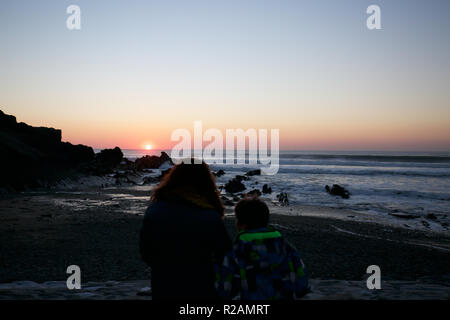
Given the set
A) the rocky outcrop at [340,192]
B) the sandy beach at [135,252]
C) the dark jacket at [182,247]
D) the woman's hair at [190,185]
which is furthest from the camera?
the rocky outcrop at [340,192]

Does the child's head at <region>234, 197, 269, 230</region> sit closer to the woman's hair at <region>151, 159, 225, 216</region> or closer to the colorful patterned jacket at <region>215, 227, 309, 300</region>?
the colorful patterned jacket at <region>215, 227, 309, 300</region>

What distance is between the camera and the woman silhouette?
8.43 feet

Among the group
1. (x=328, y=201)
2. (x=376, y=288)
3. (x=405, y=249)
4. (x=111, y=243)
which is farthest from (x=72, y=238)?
(x=328, y=201)

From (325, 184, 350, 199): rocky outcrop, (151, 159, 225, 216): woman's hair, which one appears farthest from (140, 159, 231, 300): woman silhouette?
(325, 184, 350, 199): rocky outcrop

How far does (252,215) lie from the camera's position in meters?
2.61

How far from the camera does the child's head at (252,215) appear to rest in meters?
2.61


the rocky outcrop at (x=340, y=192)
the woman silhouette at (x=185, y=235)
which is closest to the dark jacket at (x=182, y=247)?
the woman silhouette at (x=185, y=235)

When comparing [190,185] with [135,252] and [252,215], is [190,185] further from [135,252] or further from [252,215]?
[135,252]

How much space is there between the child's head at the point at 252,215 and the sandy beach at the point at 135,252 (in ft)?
9.97

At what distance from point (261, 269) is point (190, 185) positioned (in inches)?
33.9

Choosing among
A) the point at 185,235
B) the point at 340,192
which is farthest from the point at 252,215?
the point at 340,192

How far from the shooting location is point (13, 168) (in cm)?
2339

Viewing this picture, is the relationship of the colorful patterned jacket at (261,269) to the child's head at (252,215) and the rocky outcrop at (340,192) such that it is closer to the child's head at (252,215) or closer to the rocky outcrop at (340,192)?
the child's head at (252,215)
